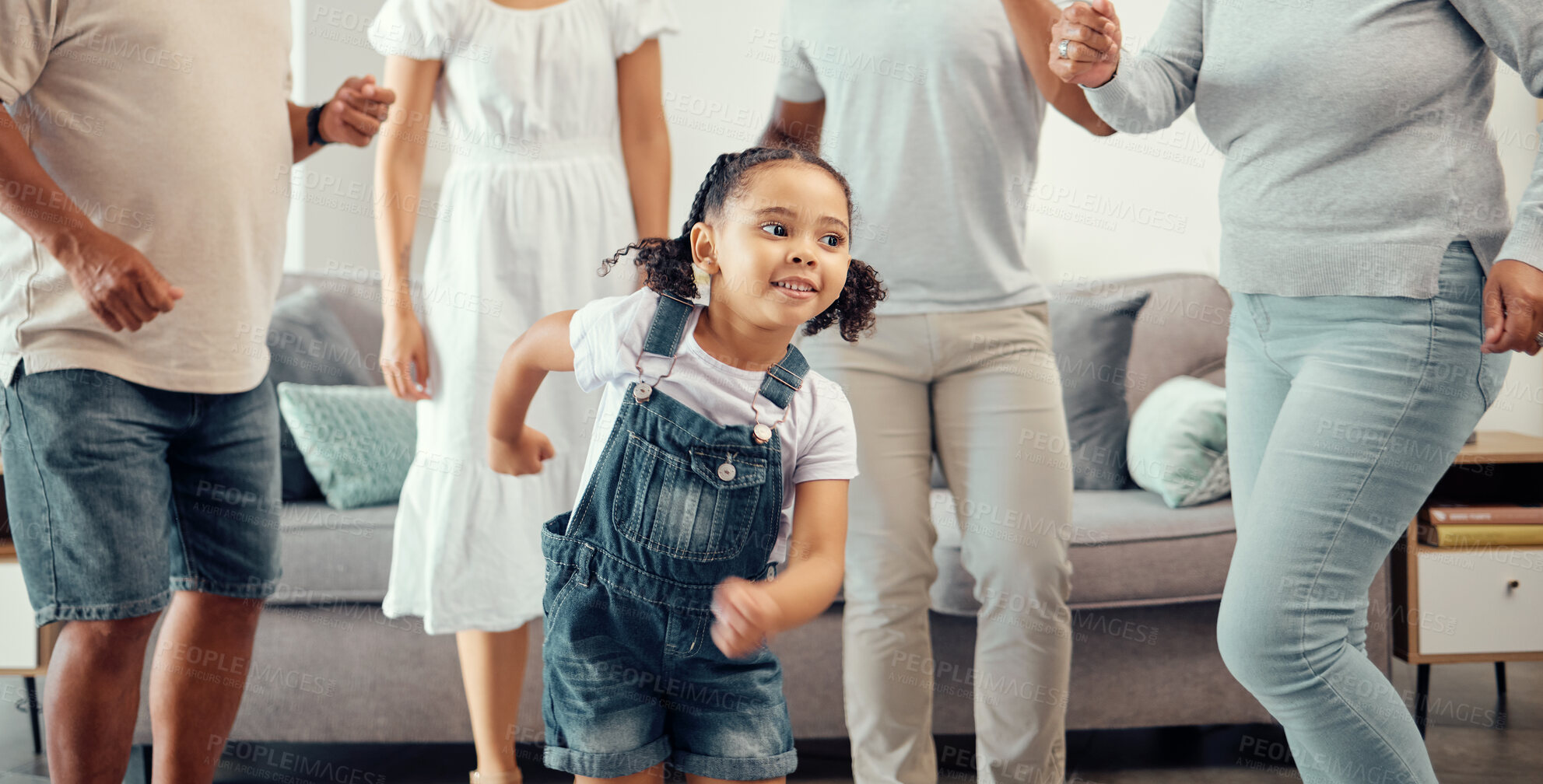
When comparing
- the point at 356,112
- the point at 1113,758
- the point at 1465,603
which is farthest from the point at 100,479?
Result: the point at 1465,603

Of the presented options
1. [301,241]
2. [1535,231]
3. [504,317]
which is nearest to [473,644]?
[504,317]

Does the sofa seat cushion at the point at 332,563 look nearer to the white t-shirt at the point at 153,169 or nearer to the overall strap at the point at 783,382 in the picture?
the white t-shirt at the point at 153,169

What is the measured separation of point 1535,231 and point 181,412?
1.34m

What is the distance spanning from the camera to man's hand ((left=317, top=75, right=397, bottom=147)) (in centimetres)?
127

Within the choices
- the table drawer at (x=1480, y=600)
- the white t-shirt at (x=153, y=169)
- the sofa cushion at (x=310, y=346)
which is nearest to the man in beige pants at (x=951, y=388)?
the white t-shirt at (x=153, y=169)

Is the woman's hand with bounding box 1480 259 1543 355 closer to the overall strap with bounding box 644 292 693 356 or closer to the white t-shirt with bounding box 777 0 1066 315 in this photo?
the white t-shirt with bounding box 777 0 1066 315

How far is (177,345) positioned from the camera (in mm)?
1106

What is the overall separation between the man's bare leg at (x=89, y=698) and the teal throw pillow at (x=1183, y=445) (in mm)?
1748

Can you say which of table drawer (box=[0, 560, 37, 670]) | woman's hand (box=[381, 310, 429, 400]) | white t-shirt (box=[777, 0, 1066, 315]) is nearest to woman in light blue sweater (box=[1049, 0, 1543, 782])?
white t-shirt (box=[777, 0, 1066, 315])

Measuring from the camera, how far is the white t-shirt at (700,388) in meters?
0.92

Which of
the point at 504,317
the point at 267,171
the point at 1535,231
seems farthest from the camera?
the point at 504,317

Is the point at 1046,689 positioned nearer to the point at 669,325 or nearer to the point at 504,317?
the point at 669,325

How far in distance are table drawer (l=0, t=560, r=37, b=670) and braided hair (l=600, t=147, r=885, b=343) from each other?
1510 millimetres

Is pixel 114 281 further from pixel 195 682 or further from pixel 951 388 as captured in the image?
pixel 951 388
